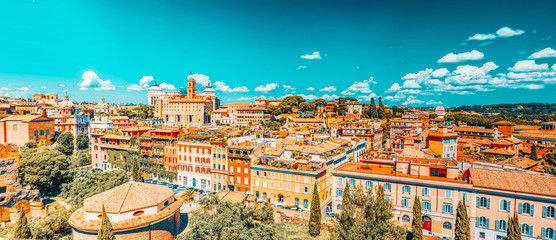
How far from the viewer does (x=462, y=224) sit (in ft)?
103

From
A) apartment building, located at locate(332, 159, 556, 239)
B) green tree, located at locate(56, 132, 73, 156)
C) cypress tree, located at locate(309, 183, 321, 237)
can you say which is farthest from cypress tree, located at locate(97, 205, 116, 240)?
green tree, located at locate(56, 132, 73, 156)

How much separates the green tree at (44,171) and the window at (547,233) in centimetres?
6553

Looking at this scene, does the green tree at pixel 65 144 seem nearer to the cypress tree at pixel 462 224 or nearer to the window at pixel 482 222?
the cypress tree at pixel 462 224

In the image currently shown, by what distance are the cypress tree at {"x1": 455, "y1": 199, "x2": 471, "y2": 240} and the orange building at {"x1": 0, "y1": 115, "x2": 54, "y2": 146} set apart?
90.9m

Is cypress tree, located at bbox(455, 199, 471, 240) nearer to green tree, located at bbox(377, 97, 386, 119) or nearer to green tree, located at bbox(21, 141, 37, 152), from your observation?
green tree, located at bbox(21, 141, 37, 152)

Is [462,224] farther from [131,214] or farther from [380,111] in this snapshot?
[380,111]

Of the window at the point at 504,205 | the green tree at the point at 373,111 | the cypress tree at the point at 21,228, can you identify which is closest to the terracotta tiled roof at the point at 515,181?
the window at the point at 504,205

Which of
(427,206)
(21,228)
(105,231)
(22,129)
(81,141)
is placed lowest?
(21,228)

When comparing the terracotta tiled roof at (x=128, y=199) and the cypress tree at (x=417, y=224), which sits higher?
the terracotta tiled roof at (x=128, y=199)

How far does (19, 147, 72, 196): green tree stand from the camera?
47594mm

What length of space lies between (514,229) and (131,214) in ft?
122

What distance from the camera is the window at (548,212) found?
30.3m

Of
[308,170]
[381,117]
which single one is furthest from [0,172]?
[381,117]

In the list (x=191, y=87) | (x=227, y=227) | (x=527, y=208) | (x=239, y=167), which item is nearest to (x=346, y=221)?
(x=227, y=227)
